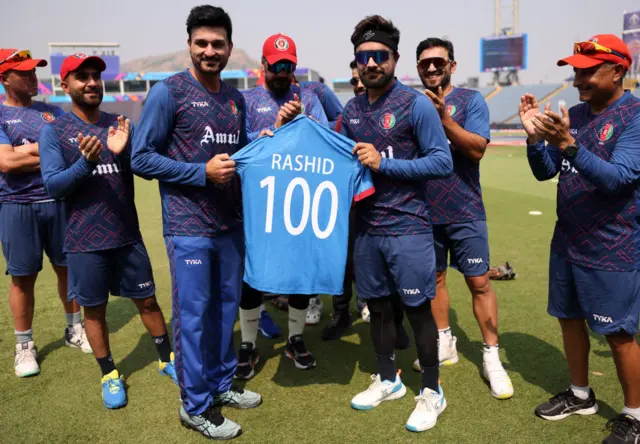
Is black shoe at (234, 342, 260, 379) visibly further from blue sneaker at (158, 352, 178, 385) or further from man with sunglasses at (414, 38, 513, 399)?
man with sunglasses at (414, 38, 513, 399)

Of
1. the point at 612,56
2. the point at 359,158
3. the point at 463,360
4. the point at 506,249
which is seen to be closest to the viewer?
the point at 612,56

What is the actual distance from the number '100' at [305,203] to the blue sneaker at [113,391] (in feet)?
5.78

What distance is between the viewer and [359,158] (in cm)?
312

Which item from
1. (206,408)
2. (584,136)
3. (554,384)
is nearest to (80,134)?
(206,408)

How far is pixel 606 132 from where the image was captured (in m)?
2.97

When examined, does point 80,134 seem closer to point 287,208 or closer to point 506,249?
point 287,208

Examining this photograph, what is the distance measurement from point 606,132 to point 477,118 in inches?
38.8

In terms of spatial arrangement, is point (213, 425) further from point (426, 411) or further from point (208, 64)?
point (208, 64)

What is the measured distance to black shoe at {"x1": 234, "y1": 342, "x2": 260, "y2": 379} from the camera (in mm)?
4074

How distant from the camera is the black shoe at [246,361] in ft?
13.4

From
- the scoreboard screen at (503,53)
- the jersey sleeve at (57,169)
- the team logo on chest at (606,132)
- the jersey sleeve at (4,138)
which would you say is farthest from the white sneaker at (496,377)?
the scoreboard screen at (503,53)


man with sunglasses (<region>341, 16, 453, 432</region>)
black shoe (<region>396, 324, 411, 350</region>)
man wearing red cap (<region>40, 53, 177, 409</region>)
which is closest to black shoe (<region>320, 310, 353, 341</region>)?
black shoe (<region>396, 324, 411, 350</region>)

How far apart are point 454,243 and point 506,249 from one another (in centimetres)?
410

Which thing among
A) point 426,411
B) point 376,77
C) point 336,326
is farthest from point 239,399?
point 376,77
